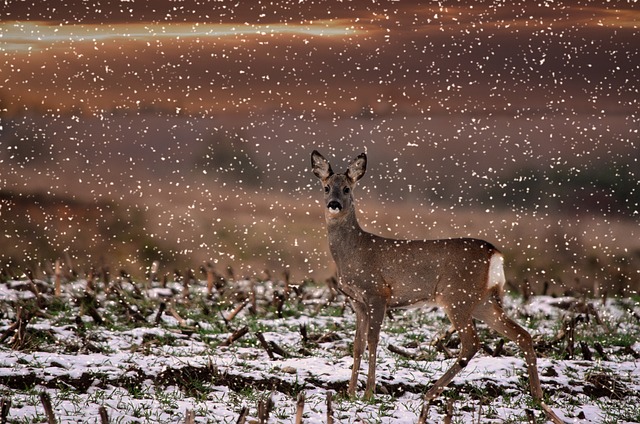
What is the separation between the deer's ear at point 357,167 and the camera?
9078mm

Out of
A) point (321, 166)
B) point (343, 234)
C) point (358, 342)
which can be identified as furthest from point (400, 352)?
point (321, 166)

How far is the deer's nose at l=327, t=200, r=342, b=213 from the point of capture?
8.85 metres

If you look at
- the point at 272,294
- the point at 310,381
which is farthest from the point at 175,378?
the point at 272,294

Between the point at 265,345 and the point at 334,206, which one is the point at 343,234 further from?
the point at 265,345

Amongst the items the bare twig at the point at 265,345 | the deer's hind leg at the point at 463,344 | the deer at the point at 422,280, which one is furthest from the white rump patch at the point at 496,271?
the bare twig at the point at 265,345

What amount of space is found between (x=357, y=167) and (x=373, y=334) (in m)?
1.81

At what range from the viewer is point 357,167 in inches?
358

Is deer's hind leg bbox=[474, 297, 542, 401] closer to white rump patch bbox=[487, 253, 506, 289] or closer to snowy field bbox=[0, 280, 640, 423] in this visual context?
white rump patch bbox=[487, 253, 506, 289]

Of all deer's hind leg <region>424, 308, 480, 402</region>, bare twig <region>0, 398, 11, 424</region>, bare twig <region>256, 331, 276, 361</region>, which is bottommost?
bare twig <region>256, 331, 276, 361</region>

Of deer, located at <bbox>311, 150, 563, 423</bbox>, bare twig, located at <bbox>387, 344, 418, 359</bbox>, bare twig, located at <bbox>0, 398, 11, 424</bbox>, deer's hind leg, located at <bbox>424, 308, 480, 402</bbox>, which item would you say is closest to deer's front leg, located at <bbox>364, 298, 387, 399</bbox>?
deer, located at <bbox>311, 150, 563, 423</bbox>

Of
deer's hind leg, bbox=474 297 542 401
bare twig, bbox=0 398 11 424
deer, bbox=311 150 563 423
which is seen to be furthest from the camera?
deer, bbox=311 150 563 423

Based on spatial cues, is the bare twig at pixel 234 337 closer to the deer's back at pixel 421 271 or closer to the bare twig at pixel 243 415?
the deer's back at pixel 421 271

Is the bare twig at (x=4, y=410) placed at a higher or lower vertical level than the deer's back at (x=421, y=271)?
lower

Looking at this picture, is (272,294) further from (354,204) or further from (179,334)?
(354,204)
